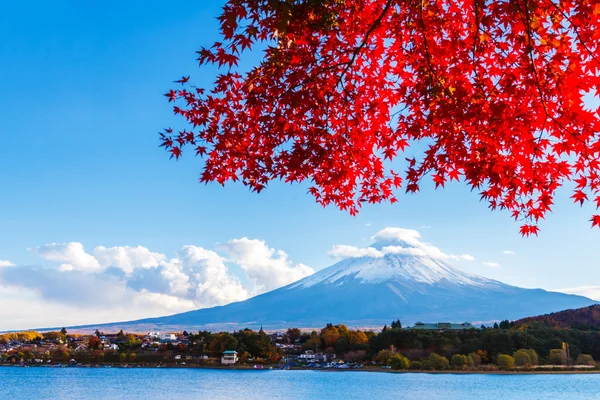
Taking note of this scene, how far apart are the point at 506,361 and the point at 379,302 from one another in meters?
122

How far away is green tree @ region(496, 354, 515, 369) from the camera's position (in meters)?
46.8

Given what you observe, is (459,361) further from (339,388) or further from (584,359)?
(339,388)

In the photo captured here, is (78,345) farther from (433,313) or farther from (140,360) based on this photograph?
(433,313)

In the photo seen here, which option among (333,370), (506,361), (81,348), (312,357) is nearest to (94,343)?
(81,348)

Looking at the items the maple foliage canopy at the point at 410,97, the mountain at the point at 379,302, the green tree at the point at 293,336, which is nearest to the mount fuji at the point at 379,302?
the mountain at the point at 379,302

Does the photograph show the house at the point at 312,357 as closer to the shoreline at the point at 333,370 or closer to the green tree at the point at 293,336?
the shoreline at the point at 333,370

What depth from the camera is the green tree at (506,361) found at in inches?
1844

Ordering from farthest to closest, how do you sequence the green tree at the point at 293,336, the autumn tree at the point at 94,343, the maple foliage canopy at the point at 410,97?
the autumn tree at the point at 94,343, the green tree at the point at 293,336, the maple foliage canopy at the point at 410,97

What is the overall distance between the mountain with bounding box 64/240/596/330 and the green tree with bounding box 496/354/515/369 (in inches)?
3787

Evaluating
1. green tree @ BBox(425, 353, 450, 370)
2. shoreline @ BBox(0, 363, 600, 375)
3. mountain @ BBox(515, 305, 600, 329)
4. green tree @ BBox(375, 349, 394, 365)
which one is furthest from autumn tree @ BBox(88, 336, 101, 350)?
mountain @ BBox(515, 305, 600, 329)

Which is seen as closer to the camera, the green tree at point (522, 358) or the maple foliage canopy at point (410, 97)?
the maple foliage canopy at point (410, 97)

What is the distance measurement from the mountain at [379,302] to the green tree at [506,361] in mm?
96177

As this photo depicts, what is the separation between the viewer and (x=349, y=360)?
5838 centimetres

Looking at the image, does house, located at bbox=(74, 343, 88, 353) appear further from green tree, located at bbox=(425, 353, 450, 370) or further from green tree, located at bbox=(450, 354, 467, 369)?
green tree, located at bbox=(450, 354, 467, 369)
